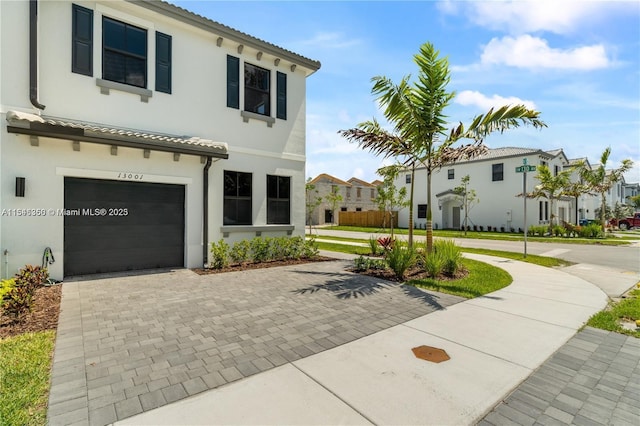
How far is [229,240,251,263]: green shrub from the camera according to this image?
10.0 meters

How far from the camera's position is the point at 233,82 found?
10.5m

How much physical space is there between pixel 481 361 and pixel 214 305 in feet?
14.7

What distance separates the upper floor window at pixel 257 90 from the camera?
11.0 meters

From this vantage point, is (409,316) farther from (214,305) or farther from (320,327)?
(214,305)

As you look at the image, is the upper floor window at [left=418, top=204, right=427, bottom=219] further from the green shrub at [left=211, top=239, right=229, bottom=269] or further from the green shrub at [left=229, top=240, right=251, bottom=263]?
the green shrub at [left=211, top=239, right=229, bottom=269]

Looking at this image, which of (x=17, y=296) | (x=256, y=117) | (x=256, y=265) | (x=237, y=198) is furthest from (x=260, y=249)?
(x=17, y=296)

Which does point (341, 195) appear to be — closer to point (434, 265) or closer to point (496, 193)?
point (496, 193)

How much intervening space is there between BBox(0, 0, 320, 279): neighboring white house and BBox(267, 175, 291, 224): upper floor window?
0.15 feet

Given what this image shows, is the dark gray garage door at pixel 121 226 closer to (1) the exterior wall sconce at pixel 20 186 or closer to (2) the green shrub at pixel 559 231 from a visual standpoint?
(1) the exterior wall sconce at pixel 20 186

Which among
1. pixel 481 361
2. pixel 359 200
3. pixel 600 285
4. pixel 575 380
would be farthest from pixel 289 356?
pixel 359 200

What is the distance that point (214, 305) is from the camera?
594 cm

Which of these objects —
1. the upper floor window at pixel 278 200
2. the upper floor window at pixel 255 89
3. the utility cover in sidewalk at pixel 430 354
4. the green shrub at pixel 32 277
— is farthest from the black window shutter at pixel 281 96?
the utility cover in sidewalk at pixel 430 354

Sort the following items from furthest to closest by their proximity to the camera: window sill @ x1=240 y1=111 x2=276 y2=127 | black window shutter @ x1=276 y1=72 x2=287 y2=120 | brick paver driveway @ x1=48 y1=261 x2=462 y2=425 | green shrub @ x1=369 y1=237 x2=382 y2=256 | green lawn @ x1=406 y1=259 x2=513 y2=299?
green shrub @ x1=369 y1=237 x2=382 y2=256, black window shutter @ x1=276 y1=72 x2=287 y2=120, window sill @ x1=240 y1=111 x2=276 y2=127, green lawn @ x1=406 y1=259 x2=513 y2=299, brick paver driveway @ x1=48 y1=261 x2=462 y2=425

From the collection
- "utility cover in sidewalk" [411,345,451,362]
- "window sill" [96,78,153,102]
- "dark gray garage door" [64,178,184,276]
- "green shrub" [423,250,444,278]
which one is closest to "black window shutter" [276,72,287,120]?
"window sill" [96,78,153,102]
